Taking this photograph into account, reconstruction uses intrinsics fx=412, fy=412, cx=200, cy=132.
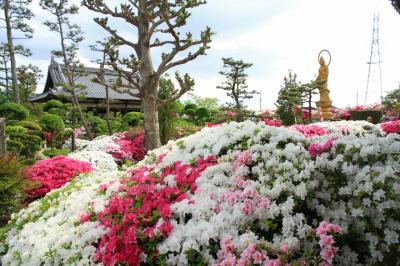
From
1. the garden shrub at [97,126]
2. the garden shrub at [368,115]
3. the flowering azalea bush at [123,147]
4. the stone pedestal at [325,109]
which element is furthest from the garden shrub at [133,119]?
the garden shrub at [368,115]

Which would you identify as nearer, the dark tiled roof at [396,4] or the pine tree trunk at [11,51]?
the dark tiled roof at [396,4]

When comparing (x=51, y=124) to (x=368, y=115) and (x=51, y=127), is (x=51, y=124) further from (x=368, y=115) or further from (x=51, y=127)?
(x=368, y=115)

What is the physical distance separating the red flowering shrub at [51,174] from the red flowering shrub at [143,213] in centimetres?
456

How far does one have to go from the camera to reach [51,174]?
9.33 metres

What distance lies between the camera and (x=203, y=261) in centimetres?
326

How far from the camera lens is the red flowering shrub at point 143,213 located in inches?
145

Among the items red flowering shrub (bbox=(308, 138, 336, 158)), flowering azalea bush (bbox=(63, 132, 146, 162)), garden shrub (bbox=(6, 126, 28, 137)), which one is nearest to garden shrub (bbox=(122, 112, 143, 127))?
flowering azalea bush (bbox=(63, 132, 146, 162))

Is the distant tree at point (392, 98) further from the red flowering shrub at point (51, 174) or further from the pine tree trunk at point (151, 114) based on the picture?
the red flowering shrub at point (51, 174)

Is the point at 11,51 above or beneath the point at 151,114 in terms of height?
above

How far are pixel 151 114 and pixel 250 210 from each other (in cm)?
932

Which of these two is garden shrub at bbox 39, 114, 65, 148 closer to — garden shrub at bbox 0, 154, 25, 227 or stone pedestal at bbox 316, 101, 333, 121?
garden shrub at bbox 0, 154, 25, 227

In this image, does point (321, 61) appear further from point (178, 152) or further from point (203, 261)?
point (203, 261)

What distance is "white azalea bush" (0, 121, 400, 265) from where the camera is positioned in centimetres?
322

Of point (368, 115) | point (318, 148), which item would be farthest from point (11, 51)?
point (318, 148)
